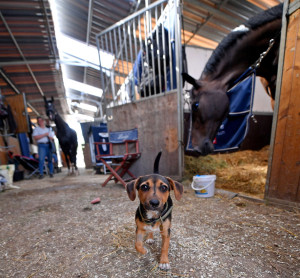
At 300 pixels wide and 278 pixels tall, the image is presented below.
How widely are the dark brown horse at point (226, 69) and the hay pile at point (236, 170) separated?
4.10 ft

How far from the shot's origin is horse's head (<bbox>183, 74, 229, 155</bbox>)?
2623 millimetres

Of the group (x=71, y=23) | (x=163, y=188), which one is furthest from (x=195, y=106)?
(x=71, y=23)

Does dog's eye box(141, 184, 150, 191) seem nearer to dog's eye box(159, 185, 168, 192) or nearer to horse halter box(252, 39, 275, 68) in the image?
dog's eye box(159, 185, 168, 192)

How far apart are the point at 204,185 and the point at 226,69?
213cm

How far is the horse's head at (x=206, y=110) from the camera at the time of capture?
8.61 ft

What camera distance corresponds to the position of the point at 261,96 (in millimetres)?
5977

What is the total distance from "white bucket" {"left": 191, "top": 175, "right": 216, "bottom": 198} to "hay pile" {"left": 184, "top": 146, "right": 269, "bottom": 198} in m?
0.69

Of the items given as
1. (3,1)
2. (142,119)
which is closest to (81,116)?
(3,1)

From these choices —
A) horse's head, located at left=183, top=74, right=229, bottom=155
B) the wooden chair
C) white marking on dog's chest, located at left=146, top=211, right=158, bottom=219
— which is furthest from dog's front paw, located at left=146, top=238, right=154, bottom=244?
the wooden chair

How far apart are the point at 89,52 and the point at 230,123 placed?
7.55 metres

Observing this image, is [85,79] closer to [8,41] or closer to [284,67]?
[8,41]

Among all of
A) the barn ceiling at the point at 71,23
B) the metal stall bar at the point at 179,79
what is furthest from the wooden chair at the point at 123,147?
the barn ceiling at the point at 71,23

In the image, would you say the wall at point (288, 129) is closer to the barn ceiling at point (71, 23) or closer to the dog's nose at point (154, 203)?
the dog's nose at point (154, 203)

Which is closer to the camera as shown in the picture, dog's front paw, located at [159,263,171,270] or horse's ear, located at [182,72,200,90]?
dog's front paw, located at [159,263,171,270]
